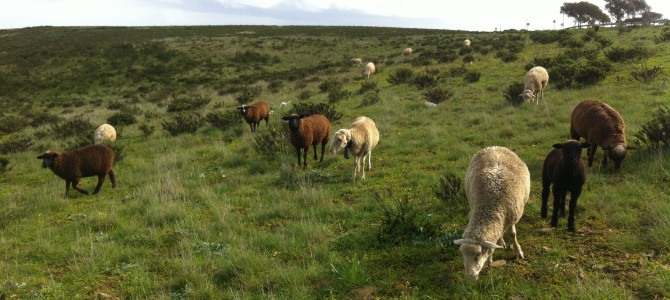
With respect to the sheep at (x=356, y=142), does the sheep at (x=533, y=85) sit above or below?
above

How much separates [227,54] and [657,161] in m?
50.5

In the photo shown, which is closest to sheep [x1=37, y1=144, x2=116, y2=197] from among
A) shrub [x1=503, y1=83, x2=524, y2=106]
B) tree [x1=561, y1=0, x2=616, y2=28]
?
shrub [x1=503, y1=83, x2=524, y2=106]

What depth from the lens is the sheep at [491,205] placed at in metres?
3.89

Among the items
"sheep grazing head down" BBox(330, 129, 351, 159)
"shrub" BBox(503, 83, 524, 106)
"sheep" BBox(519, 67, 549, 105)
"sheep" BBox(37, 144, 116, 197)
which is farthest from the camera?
"shrub" BBox(503, 83, 524, 106)

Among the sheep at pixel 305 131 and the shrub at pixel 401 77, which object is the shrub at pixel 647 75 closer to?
the shrub at pixel 401 77

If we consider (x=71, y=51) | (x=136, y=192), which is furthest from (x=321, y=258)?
(x=71, y=51)

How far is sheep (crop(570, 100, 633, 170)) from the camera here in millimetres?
6785

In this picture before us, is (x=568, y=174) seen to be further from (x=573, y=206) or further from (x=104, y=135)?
(x=104, y=135)

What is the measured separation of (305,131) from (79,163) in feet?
17.6

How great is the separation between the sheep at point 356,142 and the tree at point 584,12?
280 feet

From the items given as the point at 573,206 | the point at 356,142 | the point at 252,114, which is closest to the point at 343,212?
the point at 356,142

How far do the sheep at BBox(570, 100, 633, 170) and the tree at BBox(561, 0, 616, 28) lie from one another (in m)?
83.6

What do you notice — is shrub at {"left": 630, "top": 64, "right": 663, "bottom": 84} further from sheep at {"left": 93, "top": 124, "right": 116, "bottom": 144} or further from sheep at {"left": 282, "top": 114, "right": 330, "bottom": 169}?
sheep at {"left": 93, "top": 124, "right": 116, "bottom": 144}

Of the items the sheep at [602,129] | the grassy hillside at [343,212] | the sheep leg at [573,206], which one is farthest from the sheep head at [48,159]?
the sheep at [602,129]
